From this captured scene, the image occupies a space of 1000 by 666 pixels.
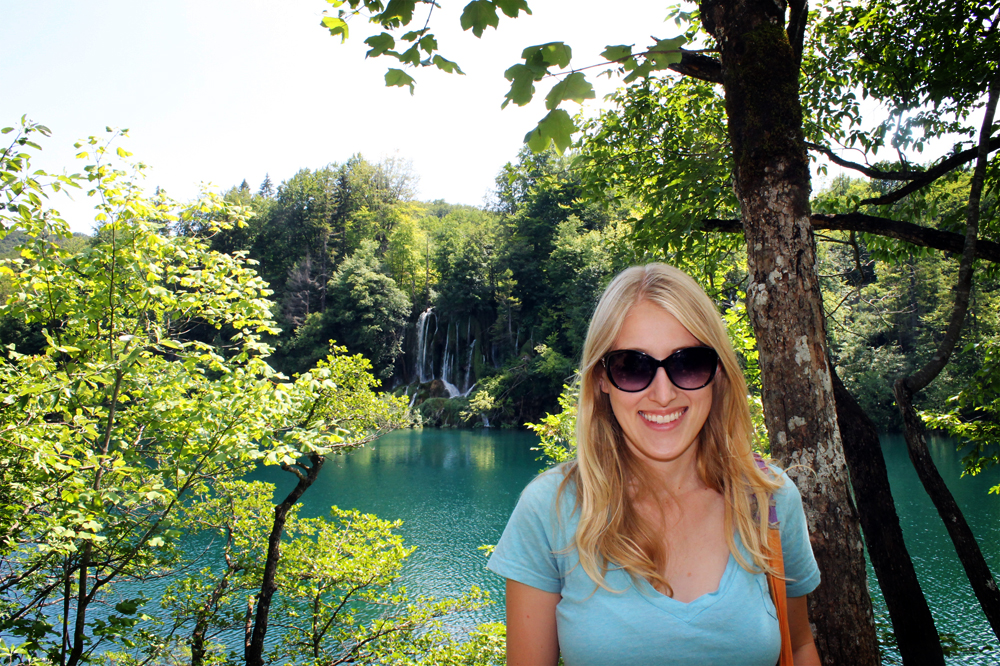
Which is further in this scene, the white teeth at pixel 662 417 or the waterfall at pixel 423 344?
the waterfall at pixel 423 344

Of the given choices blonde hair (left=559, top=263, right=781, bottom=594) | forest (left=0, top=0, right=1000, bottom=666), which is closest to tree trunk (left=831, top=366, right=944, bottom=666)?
forest (left=0, top=0, right=1000, bottom=666)

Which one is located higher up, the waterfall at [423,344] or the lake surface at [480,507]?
the waterfall at [423,344]

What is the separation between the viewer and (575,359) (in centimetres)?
2964

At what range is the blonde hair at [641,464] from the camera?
1.20 meters

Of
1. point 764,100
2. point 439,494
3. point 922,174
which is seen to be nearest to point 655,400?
point 764,100

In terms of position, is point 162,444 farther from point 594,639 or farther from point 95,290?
point 594,639

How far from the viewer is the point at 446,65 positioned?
96.3 inches

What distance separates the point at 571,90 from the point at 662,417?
1.10 m

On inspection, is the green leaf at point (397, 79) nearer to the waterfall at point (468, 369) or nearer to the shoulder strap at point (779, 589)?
the shoulder strap at point (779, 589)

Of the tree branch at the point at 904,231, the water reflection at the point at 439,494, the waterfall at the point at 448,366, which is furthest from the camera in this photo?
the waterfall at the point at 448,366

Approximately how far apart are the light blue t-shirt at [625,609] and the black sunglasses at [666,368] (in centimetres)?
29

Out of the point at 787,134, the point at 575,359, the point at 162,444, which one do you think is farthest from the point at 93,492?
the point at 575,359

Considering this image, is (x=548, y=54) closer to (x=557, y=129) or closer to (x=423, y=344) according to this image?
(x=557, y=129)

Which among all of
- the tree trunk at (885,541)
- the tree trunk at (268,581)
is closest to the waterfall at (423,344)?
the tree trunk at (268,581)
